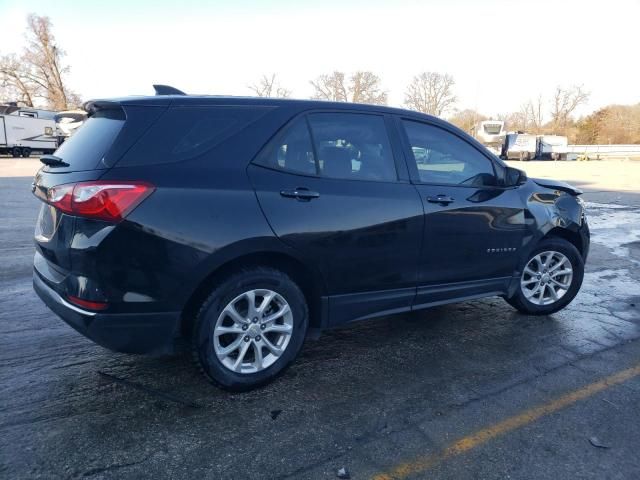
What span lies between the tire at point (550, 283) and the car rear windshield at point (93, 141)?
3.58 meters

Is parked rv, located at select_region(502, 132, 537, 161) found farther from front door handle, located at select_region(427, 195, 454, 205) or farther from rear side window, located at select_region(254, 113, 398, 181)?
rear side window, located at select_region(254, 113, 398, 181)

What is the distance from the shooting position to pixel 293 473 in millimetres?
2357

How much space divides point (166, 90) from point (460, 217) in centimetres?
237

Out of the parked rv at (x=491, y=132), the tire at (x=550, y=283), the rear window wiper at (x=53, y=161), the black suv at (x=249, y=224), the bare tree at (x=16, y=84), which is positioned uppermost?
the bare tree at (x=16, y=84)

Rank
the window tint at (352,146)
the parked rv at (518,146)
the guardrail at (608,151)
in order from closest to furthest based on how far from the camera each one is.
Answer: the window tint at (352,146) < the parked rv at (518,146) < the guardrail at (608,151)

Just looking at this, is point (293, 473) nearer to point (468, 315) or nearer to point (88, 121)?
point (88, 121)

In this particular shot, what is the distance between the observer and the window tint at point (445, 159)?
146 inches

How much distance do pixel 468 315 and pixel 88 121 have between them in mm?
3628

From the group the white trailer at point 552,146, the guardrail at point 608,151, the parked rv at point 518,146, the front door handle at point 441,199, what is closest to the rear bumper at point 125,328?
the front door handle at point 441,199

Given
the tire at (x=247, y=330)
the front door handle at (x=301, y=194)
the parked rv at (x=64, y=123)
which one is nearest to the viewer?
the tire at (x=247, y=330)

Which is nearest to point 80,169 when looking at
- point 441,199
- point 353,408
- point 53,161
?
point 53,161

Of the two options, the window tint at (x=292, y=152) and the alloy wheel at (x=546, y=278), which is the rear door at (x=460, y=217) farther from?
the window tint at (x=292, y=152)

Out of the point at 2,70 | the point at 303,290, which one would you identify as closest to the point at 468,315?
the point at 303,290

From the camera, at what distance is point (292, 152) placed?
312 cm
